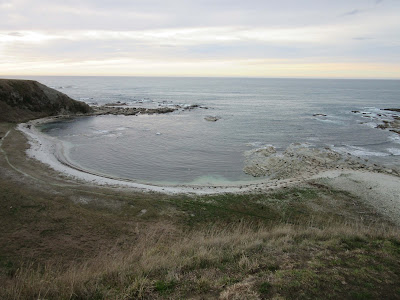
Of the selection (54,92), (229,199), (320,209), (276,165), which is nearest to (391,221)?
(320,209)

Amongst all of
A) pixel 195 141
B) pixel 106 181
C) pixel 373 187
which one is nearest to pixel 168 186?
pixel 106 181

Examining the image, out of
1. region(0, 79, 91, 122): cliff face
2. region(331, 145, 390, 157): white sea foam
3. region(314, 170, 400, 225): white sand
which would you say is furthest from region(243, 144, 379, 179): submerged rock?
region(0, 79, 91, 122): cliff face

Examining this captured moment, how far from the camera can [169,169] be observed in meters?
29.3

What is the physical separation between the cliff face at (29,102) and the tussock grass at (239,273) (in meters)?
49.7

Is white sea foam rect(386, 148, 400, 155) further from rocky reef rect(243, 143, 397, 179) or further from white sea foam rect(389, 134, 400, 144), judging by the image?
rocky reef rect(243, 143, 397, 179)

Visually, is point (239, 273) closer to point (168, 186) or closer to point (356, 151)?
point (168, 186)

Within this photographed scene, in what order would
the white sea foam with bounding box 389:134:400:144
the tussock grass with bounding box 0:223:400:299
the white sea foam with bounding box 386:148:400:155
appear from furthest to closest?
the white sea foam with bounding box 389:134:400:144, the white sea foam with bounding box 386:148:400:155, the tussock grass with bounding box 0:223:400:299

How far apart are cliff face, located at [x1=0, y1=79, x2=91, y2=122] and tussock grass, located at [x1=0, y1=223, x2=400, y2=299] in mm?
49739

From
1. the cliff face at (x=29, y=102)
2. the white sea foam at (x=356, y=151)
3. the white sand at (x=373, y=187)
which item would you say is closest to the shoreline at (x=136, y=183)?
the white sand at (x=373, y=187)

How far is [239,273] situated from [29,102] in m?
61.5

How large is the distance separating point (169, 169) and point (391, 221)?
20.2 m

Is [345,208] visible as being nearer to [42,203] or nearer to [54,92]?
[42,203]

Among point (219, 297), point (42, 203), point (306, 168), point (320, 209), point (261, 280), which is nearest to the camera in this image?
point (219, 297)

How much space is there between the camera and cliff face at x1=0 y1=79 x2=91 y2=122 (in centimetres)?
4950
